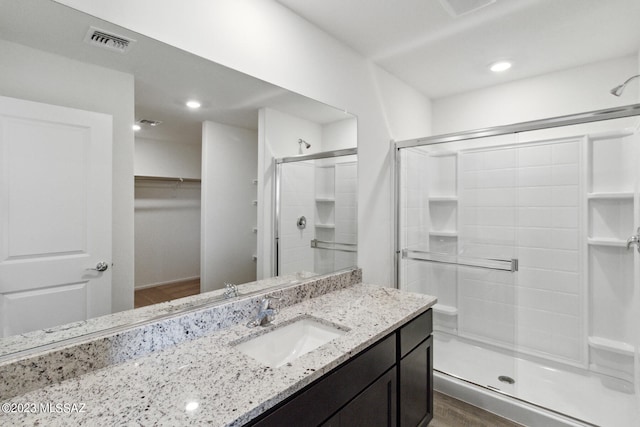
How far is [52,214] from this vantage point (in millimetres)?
972

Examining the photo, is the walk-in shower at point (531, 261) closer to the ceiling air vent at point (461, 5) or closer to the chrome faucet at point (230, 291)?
the ceiling air vent at point (461, 5)

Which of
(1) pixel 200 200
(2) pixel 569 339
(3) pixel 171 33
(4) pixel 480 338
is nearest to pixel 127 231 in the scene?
(1) pixel 200 200

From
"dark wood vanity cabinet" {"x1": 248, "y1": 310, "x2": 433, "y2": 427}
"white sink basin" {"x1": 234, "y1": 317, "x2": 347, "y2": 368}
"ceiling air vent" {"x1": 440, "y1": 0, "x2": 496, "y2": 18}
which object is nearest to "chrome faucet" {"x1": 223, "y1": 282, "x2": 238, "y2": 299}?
"white sink basin" {"x1": 234, "y1": 317, "x2": 347, "y2": 368}

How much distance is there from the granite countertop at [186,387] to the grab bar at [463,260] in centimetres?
139

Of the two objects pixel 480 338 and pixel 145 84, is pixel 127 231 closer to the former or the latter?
pixel 145 84

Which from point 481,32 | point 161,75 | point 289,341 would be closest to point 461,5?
point 481,32

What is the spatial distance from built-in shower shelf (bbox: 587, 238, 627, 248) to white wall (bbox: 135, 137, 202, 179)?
2.66m

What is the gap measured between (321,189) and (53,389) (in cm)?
146

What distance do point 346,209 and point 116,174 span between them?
1.34 m

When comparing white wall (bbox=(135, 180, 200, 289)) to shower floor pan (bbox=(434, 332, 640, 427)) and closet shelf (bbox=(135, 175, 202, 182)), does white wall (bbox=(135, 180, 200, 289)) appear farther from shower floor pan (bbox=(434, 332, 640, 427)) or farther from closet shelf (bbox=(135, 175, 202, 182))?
shower floor pan (bbox=(434, 332, 640, 427))

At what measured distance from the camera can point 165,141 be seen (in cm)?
125

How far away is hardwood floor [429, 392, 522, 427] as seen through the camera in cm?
191

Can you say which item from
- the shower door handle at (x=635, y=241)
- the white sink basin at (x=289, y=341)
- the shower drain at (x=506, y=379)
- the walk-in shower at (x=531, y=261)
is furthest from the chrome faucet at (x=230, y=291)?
the shower door handle at (x=635, y=241)

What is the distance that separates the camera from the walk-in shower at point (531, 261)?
2100 mm
